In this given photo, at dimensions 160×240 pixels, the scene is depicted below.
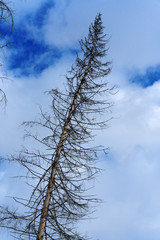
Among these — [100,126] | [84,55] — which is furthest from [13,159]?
[84,55]

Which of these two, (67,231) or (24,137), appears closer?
(67,231)

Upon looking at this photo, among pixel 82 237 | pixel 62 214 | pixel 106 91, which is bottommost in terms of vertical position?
pixel 82 237

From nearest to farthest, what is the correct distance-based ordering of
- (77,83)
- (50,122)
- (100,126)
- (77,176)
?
(77,176)
(50,122)
(100,126)
(77,83)

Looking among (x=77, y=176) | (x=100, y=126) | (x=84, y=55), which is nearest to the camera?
(x=77, y=176)

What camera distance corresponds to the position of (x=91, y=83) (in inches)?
397

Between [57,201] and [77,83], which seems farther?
[77,83]

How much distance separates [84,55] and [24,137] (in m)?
4.97

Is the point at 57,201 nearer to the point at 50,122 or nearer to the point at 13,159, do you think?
the point at 13,159

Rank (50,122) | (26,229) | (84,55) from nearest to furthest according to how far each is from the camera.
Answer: (26,229)
(50,122)
(84,55)

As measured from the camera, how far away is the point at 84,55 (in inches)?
428

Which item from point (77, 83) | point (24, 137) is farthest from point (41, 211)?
point (77, 83)

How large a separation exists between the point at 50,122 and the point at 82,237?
3.82 m

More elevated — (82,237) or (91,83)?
(91,83)

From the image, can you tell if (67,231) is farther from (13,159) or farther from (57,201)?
(13,159)
